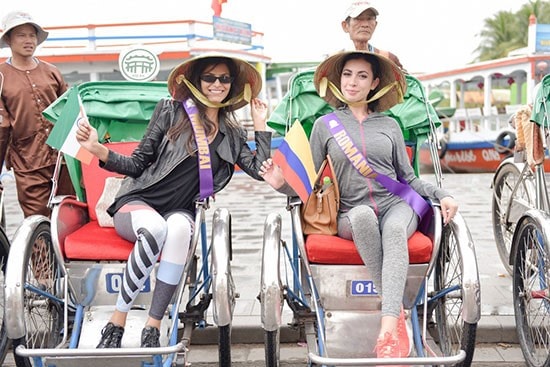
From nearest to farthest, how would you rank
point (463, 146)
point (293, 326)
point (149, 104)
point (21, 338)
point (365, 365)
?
Result: point (365, 365)
point (21, 338)
point (293, 326)
point (149, 104)
point (463, 146)

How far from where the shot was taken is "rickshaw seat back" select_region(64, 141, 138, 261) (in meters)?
2.93

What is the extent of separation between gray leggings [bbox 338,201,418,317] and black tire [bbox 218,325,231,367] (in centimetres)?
73

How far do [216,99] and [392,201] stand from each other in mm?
1076

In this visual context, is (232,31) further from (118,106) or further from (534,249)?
(534,249)

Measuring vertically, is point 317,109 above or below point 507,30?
below

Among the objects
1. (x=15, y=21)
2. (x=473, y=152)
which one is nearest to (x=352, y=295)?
(x=15, y=21)

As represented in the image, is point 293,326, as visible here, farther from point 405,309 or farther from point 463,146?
point 463,146

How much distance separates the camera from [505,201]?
205 inches

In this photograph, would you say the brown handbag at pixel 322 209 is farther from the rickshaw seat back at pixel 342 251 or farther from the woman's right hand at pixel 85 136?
the woman's right hand at pixel 85 136

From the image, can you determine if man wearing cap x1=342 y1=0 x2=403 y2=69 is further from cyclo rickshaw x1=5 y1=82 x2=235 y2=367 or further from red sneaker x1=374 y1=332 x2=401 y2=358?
red sneaker x1=374 y1=332 x2=401 y2=358

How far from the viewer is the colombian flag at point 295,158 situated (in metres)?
2.88

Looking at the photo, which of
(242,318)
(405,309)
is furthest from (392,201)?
(242,318)

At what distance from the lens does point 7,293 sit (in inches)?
108

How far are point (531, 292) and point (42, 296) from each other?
2.52 metres
